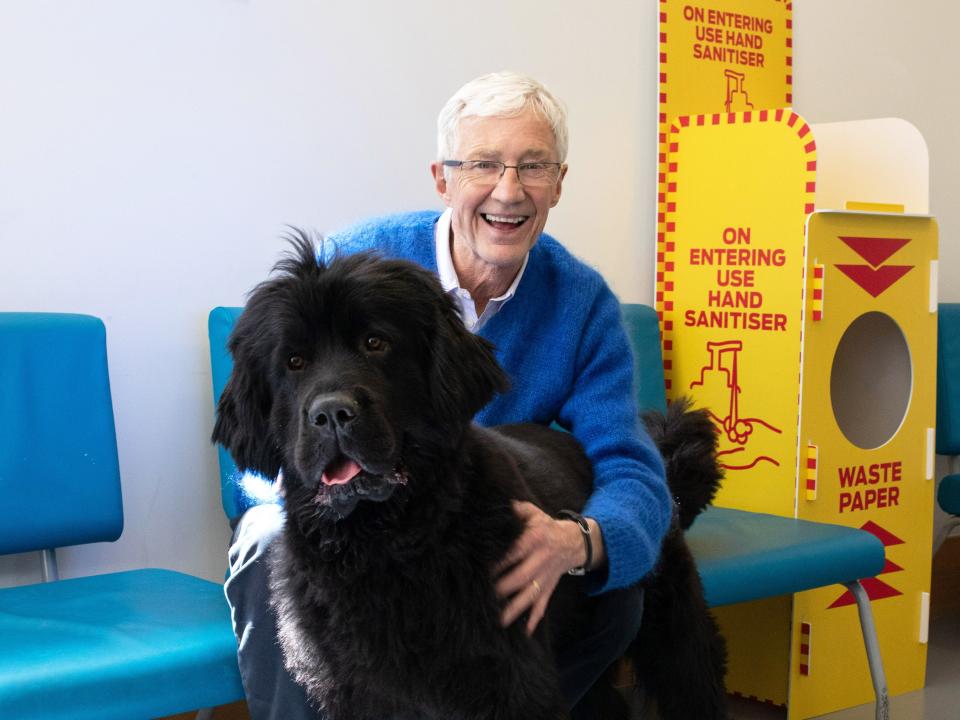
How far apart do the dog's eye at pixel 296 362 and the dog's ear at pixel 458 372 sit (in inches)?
7.1

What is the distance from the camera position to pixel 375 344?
1.43 metres

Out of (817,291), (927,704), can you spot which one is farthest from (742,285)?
(927,704)

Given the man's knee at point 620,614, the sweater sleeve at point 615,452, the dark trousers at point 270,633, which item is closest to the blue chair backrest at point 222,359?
the dark trousers at point 270,633

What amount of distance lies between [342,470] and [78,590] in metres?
1.05

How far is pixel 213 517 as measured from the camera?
8.97ft

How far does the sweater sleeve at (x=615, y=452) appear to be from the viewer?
179 centimetres

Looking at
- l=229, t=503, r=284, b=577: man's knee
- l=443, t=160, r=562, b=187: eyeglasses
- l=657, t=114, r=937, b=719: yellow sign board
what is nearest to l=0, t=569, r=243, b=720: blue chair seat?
l=229, t=503, r=284, b=577: man's knee

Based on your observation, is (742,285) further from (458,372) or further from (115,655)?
(115,655)

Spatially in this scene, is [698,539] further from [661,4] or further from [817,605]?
[661,4]

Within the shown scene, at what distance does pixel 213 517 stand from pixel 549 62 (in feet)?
5.77

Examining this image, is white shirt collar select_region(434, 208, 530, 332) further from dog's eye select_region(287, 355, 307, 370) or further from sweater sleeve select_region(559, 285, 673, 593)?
dog's eye select_region(287, 355, 307, 370)

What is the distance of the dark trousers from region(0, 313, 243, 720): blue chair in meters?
0.08

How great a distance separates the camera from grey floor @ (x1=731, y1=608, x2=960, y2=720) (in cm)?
315

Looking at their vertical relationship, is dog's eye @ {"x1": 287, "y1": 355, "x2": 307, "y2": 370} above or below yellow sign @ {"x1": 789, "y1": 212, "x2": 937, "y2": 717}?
above
